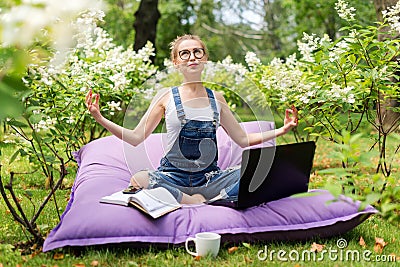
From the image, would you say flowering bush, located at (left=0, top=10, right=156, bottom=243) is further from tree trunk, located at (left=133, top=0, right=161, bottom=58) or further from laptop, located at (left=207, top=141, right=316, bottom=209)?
tree trunk, located at (left=133, top=0, right=161, bottom=58)

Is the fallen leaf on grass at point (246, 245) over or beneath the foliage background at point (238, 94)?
beneath

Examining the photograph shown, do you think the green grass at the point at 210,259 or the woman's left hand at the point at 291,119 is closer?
the green grass at the point at 210,259

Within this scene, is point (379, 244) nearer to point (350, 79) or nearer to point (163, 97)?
point (350, 79)

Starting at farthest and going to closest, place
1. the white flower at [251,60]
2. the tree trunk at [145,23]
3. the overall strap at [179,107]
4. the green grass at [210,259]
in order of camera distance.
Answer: the tree trunk at [145,23] → the white flower at [251,60] → the overall strap at [179,107] → the green grass at [210,259]

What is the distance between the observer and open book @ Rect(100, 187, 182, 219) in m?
2.62

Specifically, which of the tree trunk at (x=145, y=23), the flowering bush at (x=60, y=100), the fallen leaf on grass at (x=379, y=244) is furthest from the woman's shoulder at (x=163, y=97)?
the tree trunk at (x=145, y=23)

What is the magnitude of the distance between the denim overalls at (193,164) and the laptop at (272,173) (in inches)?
4.6

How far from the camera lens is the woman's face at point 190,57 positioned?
2.94 m

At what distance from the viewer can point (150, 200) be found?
2.68 metres

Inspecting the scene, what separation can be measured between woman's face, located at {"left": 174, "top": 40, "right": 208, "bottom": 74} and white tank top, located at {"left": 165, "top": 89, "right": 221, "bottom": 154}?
6.7 inches

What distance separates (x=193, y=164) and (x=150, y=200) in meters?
0.40

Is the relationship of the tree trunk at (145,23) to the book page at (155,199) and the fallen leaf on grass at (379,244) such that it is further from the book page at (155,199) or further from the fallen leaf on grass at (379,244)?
the fallen leaf on grass at (379,244)

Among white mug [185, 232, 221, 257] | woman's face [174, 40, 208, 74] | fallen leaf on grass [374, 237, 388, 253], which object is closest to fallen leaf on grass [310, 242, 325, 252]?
fallen leaf on grass [374, 237, 388, 253]

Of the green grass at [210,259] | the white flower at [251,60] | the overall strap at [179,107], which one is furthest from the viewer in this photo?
the white flower at [251,60]
